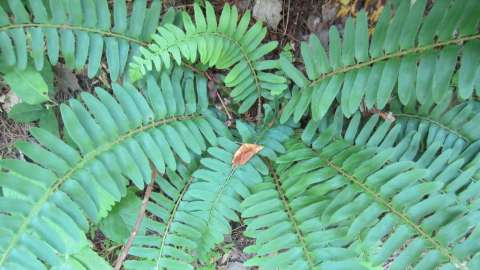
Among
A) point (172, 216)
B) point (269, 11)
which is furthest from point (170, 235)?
point (269, 11)

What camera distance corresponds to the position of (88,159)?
210 centimetres

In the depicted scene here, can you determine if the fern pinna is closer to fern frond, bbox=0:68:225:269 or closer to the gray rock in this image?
fern frond, bbox=0:68:225:269

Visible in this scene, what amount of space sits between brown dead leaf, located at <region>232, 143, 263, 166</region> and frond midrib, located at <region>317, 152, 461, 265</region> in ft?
1.39

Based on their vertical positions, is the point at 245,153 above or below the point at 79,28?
below

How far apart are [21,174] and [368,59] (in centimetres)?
173

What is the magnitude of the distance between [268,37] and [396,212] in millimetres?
1477

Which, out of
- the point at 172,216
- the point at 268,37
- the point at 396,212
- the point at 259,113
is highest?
the point at 268,37

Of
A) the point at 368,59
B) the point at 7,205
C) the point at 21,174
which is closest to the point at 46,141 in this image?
the point at 21,174

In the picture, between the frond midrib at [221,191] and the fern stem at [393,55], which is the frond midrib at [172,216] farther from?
the fern stem at [393,55]

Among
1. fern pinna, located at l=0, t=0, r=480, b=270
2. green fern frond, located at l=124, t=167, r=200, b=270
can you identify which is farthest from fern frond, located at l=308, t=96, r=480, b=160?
green fern frond, located at l=124, t=167, r=200, b=270

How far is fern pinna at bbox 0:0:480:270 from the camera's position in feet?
6.32

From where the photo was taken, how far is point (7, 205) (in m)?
1.89

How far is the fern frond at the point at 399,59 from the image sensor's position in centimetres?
202

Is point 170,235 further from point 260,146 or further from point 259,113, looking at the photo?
point 259,113
